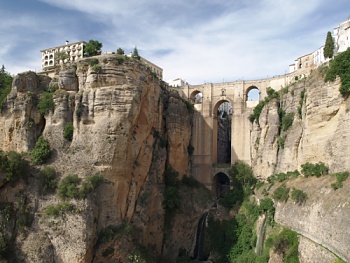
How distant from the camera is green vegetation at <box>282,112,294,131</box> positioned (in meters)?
31.5

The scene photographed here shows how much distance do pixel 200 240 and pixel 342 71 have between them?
1706cm

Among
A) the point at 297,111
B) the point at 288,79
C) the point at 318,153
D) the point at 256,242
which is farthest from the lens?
the point at 288,79

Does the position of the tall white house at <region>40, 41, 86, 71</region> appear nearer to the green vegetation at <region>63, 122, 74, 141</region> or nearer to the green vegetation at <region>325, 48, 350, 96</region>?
the green vegetation at <region>63, 122, 74, 141</region>

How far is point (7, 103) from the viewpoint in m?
27.8

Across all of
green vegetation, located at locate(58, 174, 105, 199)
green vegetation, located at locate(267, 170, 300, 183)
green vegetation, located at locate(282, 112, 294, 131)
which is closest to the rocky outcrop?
green vegetation, located at locate(267, 170, 300, 183)

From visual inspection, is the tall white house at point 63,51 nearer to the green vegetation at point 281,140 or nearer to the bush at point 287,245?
the green vegetation at point 281,140

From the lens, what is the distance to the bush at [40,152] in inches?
994

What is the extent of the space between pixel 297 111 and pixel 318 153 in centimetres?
515

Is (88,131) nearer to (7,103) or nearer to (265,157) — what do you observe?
(7,103)

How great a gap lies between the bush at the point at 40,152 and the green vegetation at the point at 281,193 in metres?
16.0

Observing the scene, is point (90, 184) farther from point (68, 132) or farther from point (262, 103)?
point (262, 103)

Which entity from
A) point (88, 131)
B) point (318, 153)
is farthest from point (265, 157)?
point (88, 131)

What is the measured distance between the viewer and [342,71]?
2548cm

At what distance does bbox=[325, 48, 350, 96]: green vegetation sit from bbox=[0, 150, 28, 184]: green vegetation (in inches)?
804
